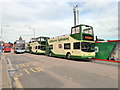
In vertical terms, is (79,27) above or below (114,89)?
above

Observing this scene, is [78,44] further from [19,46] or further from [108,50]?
[19,46]

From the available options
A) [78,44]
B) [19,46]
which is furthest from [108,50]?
[19,46]

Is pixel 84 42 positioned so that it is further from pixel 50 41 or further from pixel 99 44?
pixel 50 41

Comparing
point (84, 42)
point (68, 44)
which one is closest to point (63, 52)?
point (68, 44)

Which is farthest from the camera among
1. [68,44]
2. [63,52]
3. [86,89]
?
[63,52]

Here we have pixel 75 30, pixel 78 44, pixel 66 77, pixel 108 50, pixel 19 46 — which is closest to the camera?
pixel 66 77

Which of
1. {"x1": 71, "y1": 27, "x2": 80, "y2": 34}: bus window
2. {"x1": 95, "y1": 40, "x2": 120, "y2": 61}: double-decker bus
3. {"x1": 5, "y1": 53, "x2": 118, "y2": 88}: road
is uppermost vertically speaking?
{"x1": 71, "y1": 27, "x2": 80, "y2": 34}: bus window

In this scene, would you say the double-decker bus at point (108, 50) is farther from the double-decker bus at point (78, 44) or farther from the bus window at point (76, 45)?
the bus window at point (76, 45)

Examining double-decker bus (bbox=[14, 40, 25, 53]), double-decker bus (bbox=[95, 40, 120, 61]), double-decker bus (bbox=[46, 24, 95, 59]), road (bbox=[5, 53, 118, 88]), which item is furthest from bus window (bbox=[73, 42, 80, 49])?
double-decker bus (bbox=[14, 40, 25, 53])

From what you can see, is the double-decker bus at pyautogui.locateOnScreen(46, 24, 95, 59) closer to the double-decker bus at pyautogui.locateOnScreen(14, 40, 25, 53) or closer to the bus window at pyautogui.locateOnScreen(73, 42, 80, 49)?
the bus window at pyautogui.locateOnScreen(73, 42, 80, 49)

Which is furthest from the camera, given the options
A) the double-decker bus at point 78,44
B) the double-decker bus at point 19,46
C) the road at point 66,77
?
the double-decker bus at point 19,46

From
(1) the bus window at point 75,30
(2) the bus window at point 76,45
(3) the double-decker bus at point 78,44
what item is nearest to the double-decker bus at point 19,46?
(3) the double-decker bus at point 78,44

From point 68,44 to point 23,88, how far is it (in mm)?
9991

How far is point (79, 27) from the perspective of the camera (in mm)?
A: 11766
